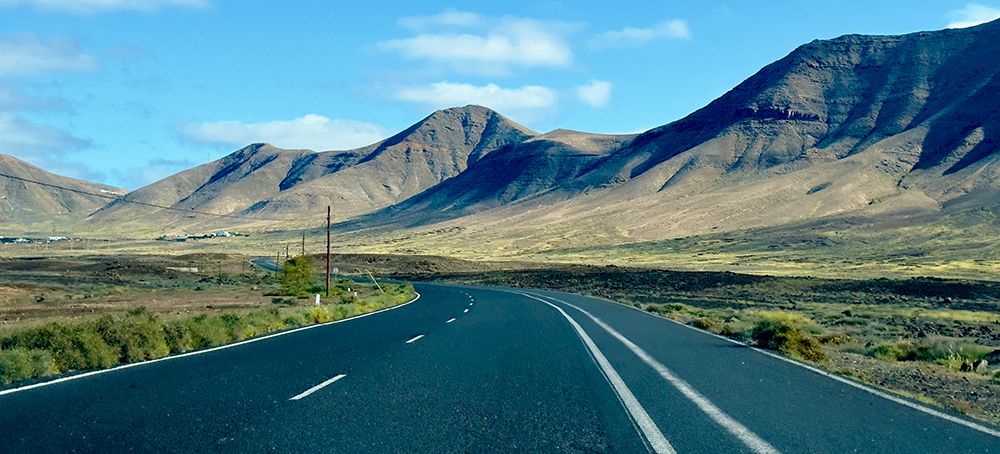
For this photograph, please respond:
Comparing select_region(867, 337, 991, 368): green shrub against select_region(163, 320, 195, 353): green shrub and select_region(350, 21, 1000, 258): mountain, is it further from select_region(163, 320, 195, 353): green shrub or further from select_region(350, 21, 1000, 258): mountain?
select_region(350, 21, 1000, 258): mountain

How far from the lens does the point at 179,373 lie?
43.4 ft

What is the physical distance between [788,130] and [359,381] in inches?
7724

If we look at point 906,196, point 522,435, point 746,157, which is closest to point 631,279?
point 522,435

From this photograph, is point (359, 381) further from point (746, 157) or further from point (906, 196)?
point (746, 157)

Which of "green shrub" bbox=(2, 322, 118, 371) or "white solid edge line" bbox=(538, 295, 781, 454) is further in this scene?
"green shrub" bbox=(2, 322, 118, 371)

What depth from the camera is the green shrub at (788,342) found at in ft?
60.2

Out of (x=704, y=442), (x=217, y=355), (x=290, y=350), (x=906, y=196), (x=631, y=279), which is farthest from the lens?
(x=906, y=196)

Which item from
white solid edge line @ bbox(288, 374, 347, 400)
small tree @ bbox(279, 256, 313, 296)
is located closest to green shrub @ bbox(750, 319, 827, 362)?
white solid edge line @ bbox(288, 374, 347, 400)

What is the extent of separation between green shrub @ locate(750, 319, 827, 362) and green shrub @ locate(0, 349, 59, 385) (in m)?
14.0

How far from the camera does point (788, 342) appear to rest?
19.1 meters

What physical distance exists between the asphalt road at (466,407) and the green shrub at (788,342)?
156 cm

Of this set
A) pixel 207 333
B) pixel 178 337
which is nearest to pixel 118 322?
pixel 178 337

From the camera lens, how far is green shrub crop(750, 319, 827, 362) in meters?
18.3

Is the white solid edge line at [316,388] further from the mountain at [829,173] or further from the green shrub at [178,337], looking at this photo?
the mountain at [829,173]
